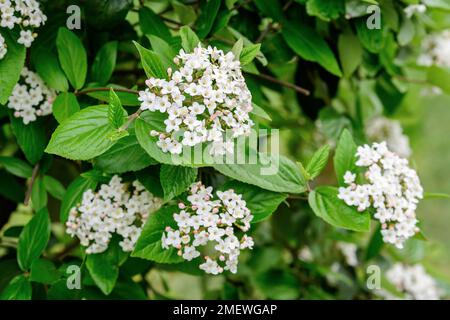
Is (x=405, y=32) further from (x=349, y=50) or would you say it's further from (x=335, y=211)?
(x=335, y=211)

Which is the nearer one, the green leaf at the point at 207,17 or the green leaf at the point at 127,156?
the green leaf at the point at 127,156

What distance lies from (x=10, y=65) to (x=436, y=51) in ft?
3.19

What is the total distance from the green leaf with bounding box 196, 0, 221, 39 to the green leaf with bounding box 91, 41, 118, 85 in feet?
0.50

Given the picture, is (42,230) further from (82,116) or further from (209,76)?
(209,76)

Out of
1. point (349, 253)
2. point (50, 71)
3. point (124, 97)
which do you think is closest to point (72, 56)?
point (50, 71)

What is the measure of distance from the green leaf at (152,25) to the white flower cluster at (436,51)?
67 cm

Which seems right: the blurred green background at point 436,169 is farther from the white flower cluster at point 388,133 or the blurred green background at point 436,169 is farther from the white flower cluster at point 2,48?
the white flower cluster at point 2,48

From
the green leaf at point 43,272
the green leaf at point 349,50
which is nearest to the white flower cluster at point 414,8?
the green leaf at point 349,50

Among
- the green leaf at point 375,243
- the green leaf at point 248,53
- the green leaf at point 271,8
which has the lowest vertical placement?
the green leaf at point 375,243

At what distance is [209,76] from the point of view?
816 millimetres

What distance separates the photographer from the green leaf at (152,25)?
3.49ft

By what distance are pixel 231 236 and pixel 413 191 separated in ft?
1.01

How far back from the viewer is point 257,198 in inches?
37.3

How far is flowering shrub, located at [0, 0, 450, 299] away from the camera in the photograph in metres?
0.85
